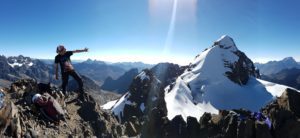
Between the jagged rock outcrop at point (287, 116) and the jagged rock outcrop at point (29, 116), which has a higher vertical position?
the jagged rock outcrop at point (29, 116)

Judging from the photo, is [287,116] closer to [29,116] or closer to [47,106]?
[47,106]

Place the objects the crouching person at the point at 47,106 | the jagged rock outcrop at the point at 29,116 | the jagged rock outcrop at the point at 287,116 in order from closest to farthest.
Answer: the jagged rock outcrop at the point at 29,116 → the crouching person at the point at 47,106 → the jagged rock outcrop at the point at 287,116

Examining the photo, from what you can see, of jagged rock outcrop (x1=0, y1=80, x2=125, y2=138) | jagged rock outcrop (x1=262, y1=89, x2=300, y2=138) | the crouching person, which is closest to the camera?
jagged rock outcrop (x1=0, y1=80, x2=125, y2=138)

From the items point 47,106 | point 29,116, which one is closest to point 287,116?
point 47,106

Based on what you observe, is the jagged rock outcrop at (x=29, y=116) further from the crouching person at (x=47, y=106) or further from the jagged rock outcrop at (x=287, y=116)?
the jagged rock outcrop at (x=287, y=116)

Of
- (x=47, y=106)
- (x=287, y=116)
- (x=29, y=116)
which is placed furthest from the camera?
(x=287, y=116)

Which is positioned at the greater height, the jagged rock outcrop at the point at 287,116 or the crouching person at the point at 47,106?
the crouching person at the point at 47,106

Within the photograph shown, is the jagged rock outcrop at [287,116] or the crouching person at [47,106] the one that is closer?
the crouching person at [47,106]

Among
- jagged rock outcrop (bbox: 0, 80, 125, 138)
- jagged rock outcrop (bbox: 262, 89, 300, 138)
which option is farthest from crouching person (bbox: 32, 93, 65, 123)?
jagged rock outcrop (bbox: 262, 89, 300, 138)

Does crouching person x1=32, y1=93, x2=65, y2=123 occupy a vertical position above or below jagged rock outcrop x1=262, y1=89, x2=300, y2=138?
above

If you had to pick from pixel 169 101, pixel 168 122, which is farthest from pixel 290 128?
pixel 169 101

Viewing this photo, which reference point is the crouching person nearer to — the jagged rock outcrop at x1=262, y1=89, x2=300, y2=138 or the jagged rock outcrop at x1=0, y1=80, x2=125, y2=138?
the jagged rock outcrop at x1=0, y1=80, x2=125, y2=138

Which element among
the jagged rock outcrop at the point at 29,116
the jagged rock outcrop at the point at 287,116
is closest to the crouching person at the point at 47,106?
the jagged rock outcrop at the point at 29,116

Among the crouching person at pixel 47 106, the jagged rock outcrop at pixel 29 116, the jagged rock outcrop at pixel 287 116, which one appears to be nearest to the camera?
the jagged rock outcrop at pixel 29 116
